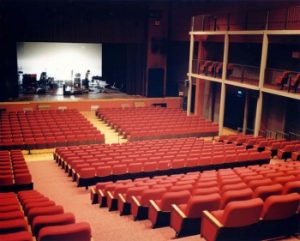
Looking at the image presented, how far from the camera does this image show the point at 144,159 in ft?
38.3

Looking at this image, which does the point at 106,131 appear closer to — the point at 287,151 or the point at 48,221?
the point at 287,151

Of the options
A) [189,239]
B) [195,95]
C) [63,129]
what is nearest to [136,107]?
[195,95]

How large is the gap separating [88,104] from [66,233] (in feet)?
68.7

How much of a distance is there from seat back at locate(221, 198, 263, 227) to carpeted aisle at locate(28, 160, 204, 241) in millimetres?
595

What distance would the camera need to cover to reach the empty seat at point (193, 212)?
18.7 feet

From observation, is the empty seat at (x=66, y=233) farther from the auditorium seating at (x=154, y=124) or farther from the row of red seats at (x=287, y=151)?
the auditorium seating at (x=154, y=124)

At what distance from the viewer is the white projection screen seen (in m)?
28.3

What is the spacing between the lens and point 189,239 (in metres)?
5.50

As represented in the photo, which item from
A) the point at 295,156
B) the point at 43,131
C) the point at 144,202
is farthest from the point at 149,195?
the point at 43,131

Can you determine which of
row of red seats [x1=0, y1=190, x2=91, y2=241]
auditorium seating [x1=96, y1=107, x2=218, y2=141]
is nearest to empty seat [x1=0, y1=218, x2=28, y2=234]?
row of red seats [x1=0, y1=190, x2=91, y2=241]

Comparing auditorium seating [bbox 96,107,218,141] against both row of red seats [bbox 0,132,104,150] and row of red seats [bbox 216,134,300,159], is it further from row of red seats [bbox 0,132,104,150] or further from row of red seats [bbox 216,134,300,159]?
row of red seats [bbox 216,134,300,159]

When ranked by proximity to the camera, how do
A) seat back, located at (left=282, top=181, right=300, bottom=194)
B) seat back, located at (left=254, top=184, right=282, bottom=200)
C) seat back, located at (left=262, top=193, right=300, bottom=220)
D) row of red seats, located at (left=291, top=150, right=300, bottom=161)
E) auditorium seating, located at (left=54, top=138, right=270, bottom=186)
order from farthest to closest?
row of red seats, located at (left=291, top=150, right=300, bottom=161) → auditorium seating, located at (left=54, top=138, right=270, bottom=186) → seat back, located at (left=282, top=181, right=300, bottom=194) → seat back, located at (left=254, top=184, right=282, bottom=200) → seat back, located at (left=262, top=193, right=300, bottom=220)

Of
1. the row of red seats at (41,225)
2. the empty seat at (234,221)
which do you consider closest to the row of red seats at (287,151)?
the empty seat at (234,221)

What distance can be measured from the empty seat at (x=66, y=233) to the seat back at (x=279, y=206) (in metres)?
2.68
